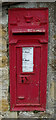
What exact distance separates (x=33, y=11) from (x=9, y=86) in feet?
3.99

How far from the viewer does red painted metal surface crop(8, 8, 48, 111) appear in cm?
201

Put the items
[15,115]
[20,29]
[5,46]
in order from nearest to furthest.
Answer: [20,29] → [5,46] → [15,115]

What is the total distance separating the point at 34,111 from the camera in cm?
227

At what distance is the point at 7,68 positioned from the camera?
7.20ft

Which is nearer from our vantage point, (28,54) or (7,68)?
(28,54)

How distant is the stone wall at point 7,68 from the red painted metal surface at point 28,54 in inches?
3.5

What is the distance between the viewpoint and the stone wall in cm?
206

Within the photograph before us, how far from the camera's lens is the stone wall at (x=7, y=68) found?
2.06m

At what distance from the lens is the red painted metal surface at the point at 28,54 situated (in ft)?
6.59

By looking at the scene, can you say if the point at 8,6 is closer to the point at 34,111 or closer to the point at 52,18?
the point at 52,18

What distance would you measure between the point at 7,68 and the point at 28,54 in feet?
1.36

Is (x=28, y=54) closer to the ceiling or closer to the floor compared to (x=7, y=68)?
closer to the ceiling

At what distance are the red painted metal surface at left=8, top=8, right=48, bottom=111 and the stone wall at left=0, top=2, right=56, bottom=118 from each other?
0.09m

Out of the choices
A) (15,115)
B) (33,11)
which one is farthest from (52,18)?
(15,115)
